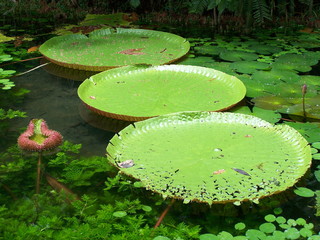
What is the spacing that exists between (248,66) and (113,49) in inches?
46.0

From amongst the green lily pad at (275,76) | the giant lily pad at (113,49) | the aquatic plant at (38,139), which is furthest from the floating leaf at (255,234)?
the giant lily pad at (113,49)

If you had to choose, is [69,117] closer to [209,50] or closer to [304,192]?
[304,192]

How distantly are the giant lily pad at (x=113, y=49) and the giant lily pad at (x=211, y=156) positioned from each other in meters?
1.15

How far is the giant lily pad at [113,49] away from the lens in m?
3.41

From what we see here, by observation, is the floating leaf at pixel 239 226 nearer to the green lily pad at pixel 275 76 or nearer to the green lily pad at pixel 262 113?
the green lily pad at pixel 262 113

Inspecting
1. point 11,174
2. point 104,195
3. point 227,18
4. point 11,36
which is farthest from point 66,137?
point 227,18

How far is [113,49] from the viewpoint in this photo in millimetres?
3746

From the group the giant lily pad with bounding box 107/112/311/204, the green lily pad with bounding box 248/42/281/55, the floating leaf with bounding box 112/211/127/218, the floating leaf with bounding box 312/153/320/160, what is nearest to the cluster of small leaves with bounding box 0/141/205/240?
the floating leaf with bounding box 112/211/127/218

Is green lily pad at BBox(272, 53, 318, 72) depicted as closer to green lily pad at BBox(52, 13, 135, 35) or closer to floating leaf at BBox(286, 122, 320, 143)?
floating leaf at BBox(286, 122, 320, 143)

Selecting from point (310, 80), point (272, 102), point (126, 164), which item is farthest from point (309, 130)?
point (126, 164)

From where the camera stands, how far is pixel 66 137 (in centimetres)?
239

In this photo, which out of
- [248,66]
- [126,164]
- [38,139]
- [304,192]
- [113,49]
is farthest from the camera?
[113,49]

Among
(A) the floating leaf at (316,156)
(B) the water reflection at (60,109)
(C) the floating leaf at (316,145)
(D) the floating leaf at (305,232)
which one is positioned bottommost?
(B) the water reflection at (60,109)

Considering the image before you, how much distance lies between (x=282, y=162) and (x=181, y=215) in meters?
0.56
